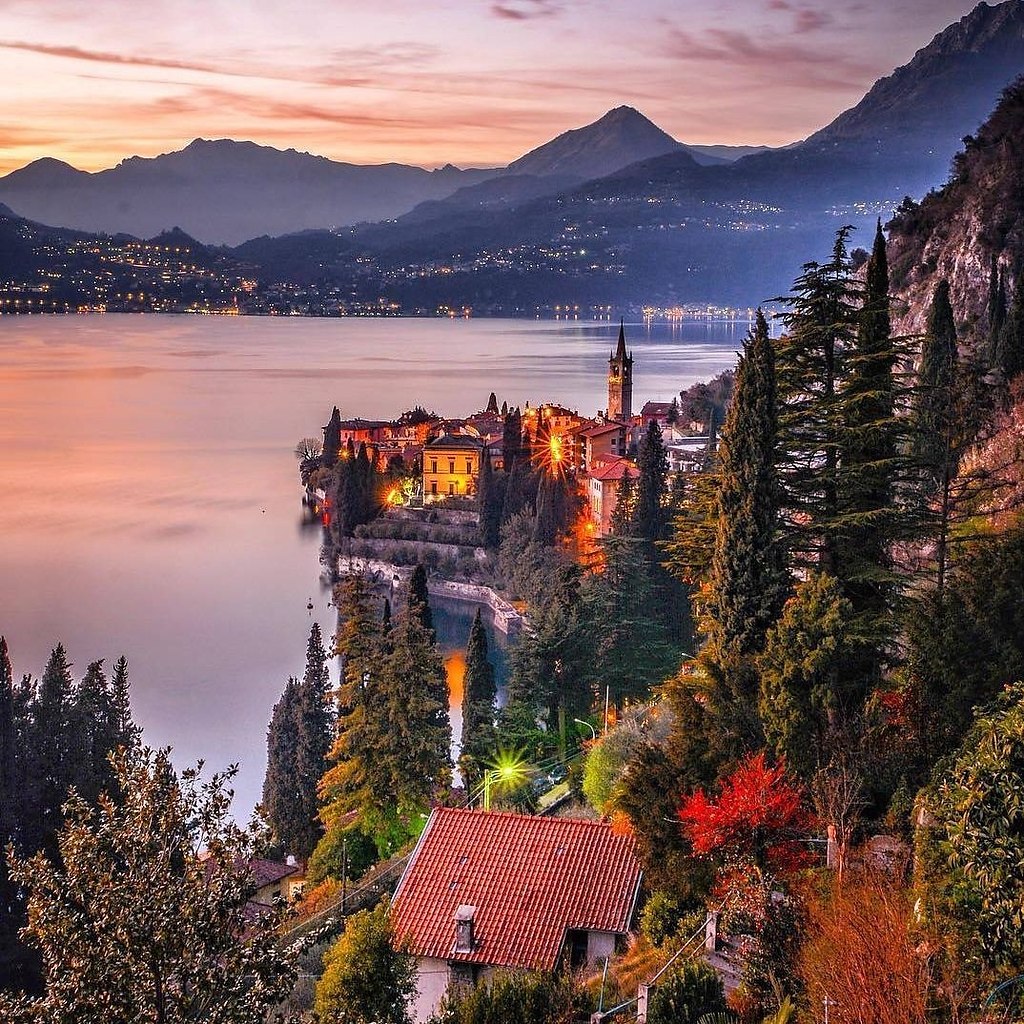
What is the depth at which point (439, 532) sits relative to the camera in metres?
Result: 41.7

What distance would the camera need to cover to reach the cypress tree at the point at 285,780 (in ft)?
63.2

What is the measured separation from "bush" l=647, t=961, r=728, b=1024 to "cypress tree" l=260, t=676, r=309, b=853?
40.8 feet

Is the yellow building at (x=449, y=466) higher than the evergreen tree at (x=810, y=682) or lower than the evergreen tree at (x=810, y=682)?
lower

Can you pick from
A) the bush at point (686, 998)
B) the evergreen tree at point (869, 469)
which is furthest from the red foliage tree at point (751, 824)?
the evergreen tree at point (869, 469)

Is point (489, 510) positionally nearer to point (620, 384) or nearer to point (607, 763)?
point (620, 384)

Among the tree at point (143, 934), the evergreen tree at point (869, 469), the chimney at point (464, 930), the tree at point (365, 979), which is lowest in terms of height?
the chimney at point (464, 930)

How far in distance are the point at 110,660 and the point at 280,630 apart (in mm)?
5176

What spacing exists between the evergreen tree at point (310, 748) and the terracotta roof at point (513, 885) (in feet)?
30.4

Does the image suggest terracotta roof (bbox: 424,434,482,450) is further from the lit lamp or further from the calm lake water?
Result: the lit lamp

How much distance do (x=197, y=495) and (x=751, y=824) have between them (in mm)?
51279

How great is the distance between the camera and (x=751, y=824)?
873 centimetres

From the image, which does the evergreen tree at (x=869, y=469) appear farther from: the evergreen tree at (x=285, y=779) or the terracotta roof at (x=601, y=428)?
the terracotta roof at (x=601, y=428)

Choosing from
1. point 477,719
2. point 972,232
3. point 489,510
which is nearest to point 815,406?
point 477,719

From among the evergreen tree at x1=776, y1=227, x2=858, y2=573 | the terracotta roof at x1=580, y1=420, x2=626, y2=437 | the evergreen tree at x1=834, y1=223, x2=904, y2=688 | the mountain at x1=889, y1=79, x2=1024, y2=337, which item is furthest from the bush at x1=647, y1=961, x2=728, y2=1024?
the terracotta roof at x1=580, y1=420, x2=626, y2=437
